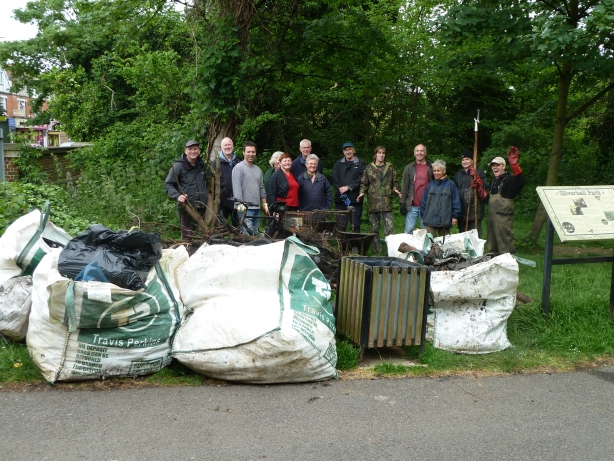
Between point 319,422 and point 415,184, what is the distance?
5.64m

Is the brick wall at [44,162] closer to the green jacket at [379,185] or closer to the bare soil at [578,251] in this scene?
the green jacket at [379,185]

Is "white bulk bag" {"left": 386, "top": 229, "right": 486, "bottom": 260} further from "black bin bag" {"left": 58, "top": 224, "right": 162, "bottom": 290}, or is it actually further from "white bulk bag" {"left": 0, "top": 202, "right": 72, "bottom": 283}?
"white bulk bag" {"left": 0, "top": 202, "right": 72, "bottom": 283}

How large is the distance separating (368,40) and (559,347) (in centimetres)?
796

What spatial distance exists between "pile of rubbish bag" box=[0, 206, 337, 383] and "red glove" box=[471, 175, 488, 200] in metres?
4.14

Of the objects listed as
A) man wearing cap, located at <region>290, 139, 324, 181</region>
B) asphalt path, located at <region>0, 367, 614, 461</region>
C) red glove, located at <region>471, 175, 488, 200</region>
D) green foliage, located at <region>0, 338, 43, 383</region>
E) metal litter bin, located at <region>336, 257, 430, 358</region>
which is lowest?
asphalt path, located at <region>0, 367, 614, 461</region>

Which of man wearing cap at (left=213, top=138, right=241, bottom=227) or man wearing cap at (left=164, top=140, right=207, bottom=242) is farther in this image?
man wearing cap at (left=213, top=138, right=241, bottom=227)

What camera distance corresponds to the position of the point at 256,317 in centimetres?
466

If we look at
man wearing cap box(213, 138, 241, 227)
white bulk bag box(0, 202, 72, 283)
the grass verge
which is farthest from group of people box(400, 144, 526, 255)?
white bulk bag box(0, 202, 72, 283)

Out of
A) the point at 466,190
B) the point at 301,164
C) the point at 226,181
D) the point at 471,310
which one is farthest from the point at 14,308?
the point at 466,190

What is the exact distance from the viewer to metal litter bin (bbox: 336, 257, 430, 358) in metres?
5.25

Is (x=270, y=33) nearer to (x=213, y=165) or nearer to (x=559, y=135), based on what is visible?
(x=213, y=165)

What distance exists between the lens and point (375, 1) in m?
17.3

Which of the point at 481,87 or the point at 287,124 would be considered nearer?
the point at 287,124

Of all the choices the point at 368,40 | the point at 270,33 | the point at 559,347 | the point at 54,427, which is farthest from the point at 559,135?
the point at 54,427
